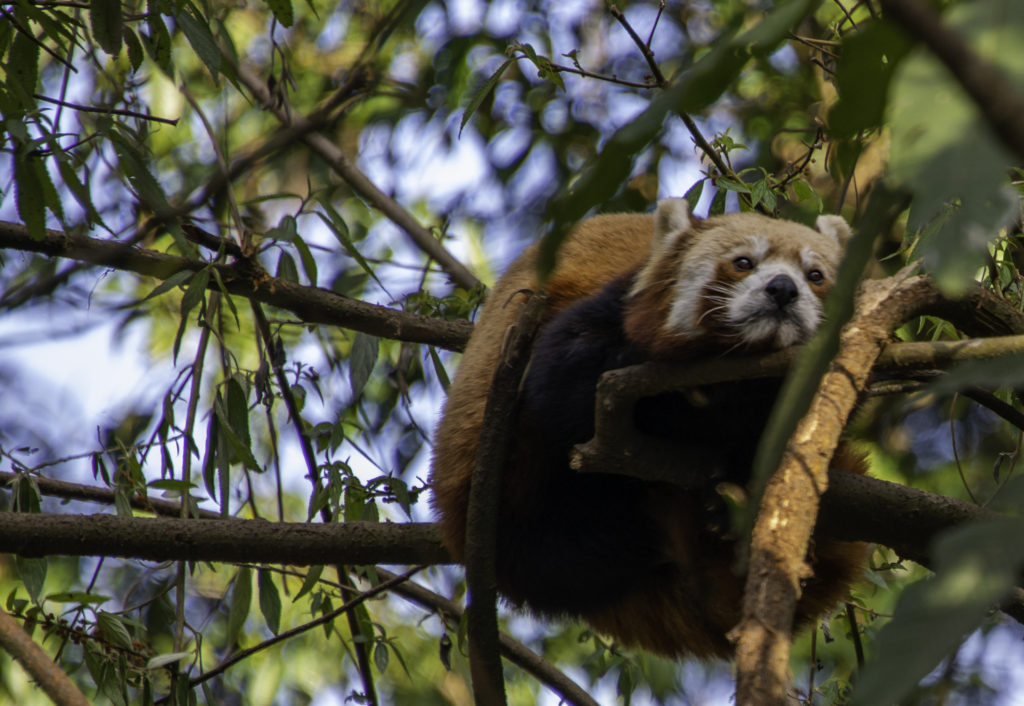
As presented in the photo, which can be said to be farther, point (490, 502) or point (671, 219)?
point (671, 219)

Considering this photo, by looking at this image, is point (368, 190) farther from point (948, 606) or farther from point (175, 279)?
point (948, 606)

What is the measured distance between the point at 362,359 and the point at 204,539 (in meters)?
0.97

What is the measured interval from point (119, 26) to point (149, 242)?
2.09 metres

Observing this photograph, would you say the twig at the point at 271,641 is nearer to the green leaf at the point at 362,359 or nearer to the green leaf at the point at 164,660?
the green leaf at the point at 164,660

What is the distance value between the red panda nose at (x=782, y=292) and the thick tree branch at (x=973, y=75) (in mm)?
1889

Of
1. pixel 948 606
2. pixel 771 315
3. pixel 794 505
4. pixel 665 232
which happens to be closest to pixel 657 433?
pixel 771 315

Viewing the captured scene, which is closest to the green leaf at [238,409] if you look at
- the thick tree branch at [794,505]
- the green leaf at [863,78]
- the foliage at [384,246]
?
the foliage at [384,246]

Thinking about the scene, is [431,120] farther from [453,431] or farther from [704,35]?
[453,431]

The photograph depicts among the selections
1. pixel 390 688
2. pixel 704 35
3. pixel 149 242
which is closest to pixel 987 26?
pixel 390 688

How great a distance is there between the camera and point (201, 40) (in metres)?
2.76

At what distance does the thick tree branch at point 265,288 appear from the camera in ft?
9.25

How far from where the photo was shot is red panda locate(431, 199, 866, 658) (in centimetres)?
254

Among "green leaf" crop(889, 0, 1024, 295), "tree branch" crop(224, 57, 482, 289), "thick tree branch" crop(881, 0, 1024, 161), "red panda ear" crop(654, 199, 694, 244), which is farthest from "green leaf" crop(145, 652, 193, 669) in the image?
"thick tree branch" crop(881, 0, 1024, 161)

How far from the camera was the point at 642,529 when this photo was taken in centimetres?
279
